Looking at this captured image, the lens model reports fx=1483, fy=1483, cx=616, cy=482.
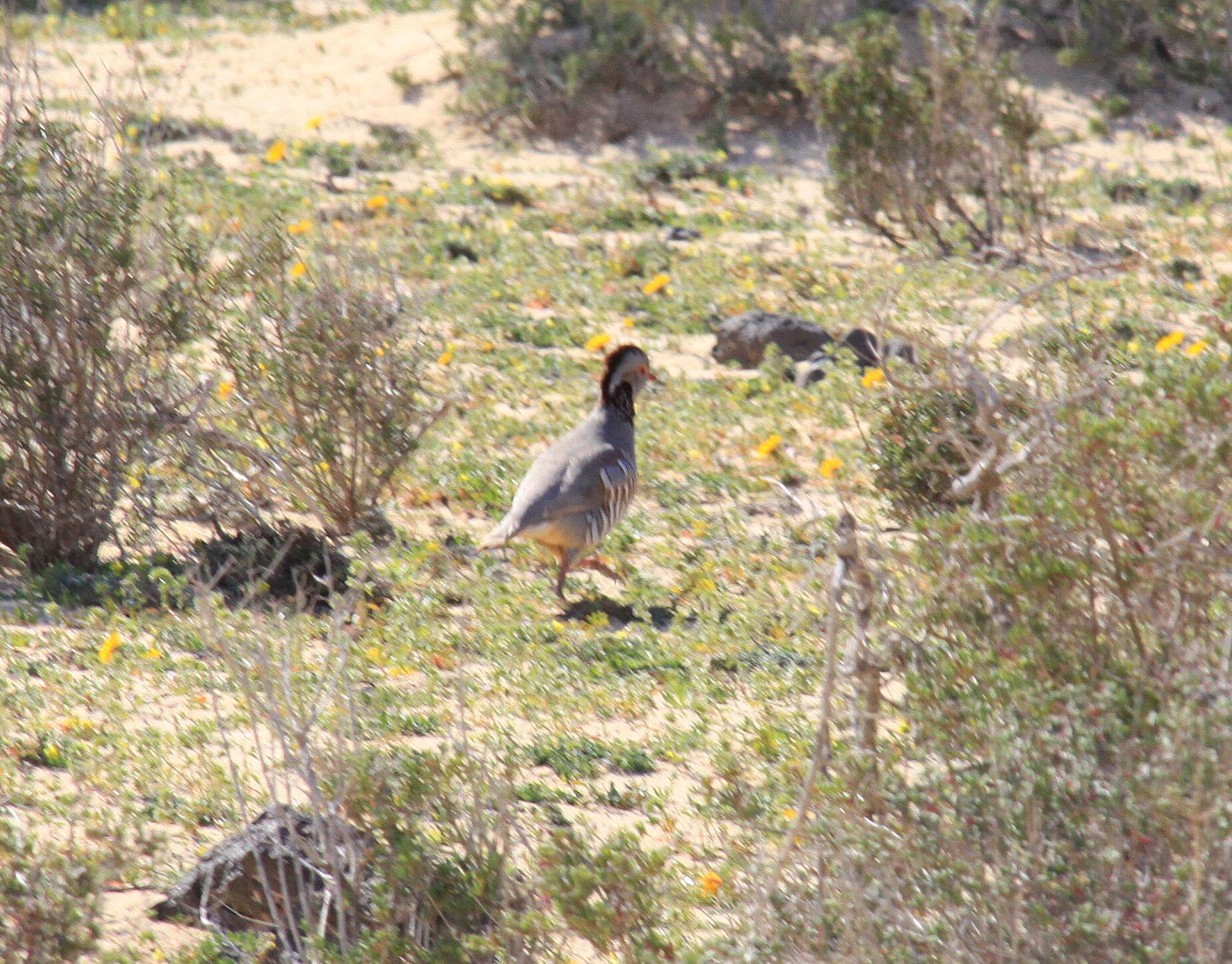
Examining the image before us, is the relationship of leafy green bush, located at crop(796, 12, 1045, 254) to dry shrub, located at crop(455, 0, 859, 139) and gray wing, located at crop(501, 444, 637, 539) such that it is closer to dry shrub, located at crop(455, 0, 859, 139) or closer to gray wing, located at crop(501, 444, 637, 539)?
dry shrub, located at crop(455, 0, 859, 139)

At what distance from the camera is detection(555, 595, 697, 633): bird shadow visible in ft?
18.4

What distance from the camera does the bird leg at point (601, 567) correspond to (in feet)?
20.0

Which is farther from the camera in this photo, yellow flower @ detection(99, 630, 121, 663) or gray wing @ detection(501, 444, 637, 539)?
gray wing @ detection(501, 444, 637, 539)

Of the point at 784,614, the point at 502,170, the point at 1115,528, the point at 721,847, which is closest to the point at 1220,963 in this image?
the point at 1115,528

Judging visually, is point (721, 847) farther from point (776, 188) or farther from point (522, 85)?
point (522, 85)

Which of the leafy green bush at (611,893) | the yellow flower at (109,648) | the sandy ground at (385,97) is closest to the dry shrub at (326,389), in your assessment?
the yellow flower at (109,648)

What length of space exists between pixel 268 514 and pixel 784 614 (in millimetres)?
2211

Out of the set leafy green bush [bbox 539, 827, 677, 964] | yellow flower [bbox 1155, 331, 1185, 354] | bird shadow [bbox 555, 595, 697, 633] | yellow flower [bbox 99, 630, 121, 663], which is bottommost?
bird shadow [bbox 555, 595, 697, 633]

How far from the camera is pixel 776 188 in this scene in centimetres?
1144

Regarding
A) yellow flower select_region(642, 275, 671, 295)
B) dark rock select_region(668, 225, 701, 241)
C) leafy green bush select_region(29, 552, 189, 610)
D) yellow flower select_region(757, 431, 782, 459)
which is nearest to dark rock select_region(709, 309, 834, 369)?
yellow flower select_region(642, 275, 671, 295)

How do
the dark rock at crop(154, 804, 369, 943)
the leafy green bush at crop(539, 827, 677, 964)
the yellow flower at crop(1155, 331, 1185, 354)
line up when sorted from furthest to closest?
1. the yellow flower at crop(1155, 331, 1185, 354)
2. the dark rock at crop(154, 804, 369, 943)
3. the leafy green bush at crop(539, 827, 677, 964)

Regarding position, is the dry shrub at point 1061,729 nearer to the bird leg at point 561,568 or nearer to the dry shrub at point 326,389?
the bird leg at point 561,568

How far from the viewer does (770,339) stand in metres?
8.16

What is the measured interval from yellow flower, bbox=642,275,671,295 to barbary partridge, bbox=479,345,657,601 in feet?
9.55
